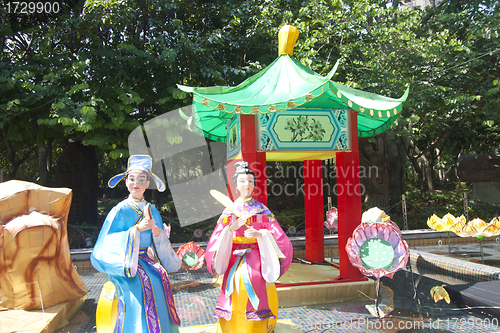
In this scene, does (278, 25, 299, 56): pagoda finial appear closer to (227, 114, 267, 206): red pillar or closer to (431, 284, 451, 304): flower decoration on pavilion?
(227, 114, 267, 206): red pillar

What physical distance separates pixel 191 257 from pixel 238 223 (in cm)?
310

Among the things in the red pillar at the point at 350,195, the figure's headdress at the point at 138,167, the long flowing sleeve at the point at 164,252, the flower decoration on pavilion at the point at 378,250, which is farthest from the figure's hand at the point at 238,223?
the red pillar at the point at 350,195

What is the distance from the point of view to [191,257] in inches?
235

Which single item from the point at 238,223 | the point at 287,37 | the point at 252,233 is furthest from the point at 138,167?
the point at 287,37

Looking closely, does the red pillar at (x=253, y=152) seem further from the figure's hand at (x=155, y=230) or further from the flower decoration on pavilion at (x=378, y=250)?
the figure's hand at (x=155, y=230)

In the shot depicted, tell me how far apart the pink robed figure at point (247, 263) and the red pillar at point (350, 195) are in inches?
88.1

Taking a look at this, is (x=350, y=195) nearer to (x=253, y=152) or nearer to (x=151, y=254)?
(x=253, y=152)

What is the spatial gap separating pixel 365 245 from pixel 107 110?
6.73 metres

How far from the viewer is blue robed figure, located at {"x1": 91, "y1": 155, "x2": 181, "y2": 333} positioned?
2.91m

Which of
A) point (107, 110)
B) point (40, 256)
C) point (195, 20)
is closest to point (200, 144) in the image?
point (107, 110)

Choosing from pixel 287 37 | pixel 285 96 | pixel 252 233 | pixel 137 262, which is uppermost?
pixel 287 37

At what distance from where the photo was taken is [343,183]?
535 centimetres

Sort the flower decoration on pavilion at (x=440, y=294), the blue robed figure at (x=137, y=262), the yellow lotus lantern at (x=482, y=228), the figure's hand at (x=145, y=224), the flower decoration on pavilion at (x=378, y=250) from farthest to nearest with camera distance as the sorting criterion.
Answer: the yellow lotus lantern at (x=482, y=228) < the flower decoration on pavilion at (x=440, y=294) < the flower decoration on pavilion at (x=378, y=250) < the figure's hand at (x=145, y=224) < the blue robed figure at (x=137, y=262)

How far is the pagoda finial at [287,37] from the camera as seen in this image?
5207mm
